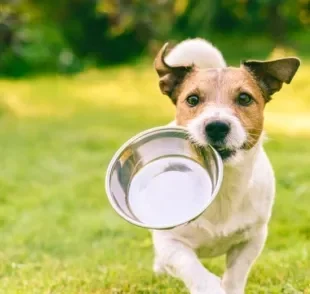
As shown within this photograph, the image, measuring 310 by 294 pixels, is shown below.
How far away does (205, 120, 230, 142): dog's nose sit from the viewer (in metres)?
4.57

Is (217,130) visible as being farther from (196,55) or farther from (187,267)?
(196,55)

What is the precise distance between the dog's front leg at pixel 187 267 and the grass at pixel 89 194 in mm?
509

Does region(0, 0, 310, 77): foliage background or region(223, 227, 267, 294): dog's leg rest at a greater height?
region(223, 227, 267, 294): dog's leg

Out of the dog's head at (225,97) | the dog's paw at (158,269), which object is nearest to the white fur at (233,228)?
the dog's head at (225,97)

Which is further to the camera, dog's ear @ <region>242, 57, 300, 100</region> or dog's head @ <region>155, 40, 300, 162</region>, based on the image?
dog's ear @ <region>242, 57, 300, 100</region>

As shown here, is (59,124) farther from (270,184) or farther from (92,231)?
(270,184)

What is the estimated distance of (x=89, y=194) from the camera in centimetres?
899

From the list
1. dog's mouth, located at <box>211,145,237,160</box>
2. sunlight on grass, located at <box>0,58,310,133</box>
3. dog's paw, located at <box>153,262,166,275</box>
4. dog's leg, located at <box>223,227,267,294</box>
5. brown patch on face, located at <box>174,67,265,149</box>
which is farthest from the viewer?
sunlight on grass, located at <box>0,58,310,133</box>

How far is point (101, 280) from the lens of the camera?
5582 millimetres

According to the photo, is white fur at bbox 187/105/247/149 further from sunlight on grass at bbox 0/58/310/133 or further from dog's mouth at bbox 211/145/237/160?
sunlight on grass at bbox 0/58/310/133

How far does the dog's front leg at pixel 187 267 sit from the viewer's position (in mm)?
4488

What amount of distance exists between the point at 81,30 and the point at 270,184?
15832mm

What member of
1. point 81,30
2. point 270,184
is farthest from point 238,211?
point 81,30

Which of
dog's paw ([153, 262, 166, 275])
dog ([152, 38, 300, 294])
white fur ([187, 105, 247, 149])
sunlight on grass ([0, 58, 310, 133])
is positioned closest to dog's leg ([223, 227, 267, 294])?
dog ([152, 38, 300, 294])
